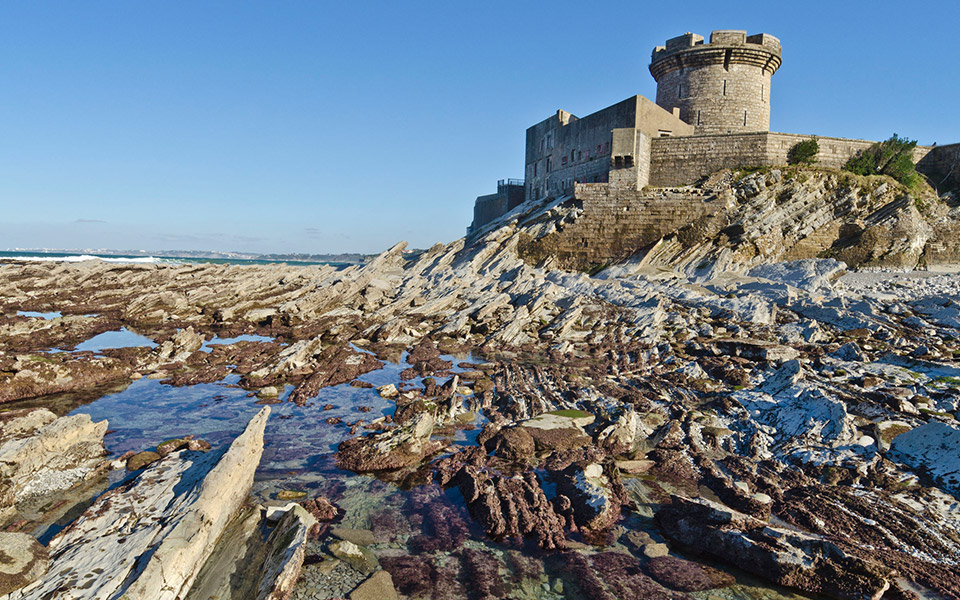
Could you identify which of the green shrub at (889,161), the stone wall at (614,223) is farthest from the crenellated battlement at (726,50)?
the stone wall at (614,223)

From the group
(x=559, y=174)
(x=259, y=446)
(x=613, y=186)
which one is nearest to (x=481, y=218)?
(x=559, y=174)

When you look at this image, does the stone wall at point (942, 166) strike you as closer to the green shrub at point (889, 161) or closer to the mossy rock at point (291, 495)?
the green shrub at point (889, 161)

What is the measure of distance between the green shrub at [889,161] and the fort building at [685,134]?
58 cm

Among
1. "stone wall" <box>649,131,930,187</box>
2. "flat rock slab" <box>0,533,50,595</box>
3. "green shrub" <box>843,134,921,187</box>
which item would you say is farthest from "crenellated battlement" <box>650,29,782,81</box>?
"flat rock slab" <box>0,533,50,595</box>

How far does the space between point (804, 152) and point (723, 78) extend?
852 centimetres

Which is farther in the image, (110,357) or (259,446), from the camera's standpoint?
(110,357)

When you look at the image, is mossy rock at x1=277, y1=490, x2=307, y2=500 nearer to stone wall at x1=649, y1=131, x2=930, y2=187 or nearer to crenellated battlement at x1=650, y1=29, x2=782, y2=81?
stone wall at x1=649, y1=131, x2=930, y2=187

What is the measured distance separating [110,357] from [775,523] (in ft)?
60.7

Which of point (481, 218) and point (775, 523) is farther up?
point (481, 218)

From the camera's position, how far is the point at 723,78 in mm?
34406

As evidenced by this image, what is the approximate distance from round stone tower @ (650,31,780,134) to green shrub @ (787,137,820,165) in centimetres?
502

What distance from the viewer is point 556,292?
24.9m

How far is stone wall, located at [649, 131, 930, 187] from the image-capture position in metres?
29.8

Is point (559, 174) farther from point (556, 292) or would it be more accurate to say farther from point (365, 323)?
point (365, 323)
